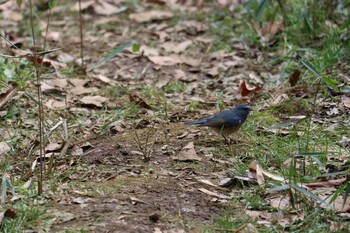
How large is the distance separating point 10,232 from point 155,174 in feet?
3.56

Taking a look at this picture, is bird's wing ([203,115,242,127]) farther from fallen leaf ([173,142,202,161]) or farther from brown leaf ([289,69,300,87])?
brown leaf ([289,69,300,87])

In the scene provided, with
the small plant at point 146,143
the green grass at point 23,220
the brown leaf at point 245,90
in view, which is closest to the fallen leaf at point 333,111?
the brown leaf at point 245,90

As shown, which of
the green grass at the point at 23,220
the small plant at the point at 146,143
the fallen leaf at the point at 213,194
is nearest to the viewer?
the green grass at the point at 23,220

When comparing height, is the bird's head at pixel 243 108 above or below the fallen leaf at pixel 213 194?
above

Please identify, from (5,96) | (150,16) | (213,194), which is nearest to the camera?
(213,194)

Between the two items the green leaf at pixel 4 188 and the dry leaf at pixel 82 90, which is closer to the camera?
the green leaf at pixel 4 188

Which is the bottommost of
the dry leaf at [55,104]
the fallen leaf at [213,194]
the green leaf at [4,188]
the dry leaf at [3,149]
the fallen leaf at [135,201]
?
the dry leaf at [55,104]

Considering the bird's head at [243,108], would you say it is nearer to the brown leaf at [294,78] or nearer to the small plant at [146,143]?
the small plant at [146,143]

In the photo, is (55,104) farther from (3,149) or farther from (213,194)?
(213,194)

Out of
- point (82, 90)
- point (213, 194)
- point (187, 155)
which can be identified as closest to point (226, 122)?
point (187, 155)

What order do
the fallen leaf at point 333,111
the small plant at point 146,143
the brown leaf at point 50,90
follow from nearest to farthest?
the small plant at point 146,143
the fallen leaf at point 333,111
the brown leaf at point 50,90

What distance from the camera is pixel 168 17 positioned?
778 centimetres

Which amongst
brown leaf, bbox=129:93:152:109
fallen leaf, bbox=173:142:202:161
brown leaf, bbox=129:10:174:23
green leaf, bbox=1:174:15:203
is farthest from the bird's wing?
brown leaf, bbox=129:10:174:23

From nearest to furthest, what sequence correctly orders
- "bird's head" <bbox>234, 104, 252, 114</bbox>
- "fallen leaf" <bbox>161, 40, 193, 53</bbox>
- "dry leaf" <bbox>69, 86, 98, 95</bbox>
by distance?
"bird's head" <bbox>234, 104, 252, 114</bbox> < "dry leaf" <bbox>69, 86, 98, 95</bbox> < "fallen leaf" <bbox>161, 40, 193, 53</bbox>
